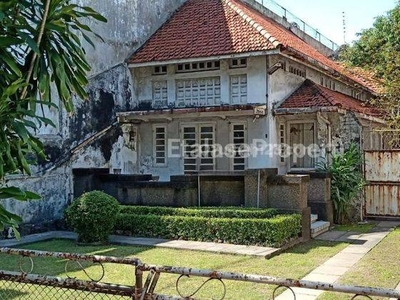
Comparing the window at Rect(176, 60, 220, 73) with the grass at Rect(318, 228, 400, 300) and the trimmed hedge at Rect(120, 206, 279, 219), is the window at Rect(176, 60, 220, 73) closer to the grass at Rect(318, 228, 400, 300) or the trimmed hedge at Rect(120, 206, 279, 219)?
the trimmed hedge at Rect(120, 206, 279, 219)

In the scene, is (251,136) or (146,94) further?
(146,94)

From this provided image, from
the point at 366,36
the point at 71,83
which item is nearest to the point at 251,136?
the point at 366,36

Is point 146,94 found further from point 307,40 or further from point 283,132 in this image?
point 307,40

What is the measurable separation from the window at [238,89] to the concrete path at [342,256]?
5252 mm

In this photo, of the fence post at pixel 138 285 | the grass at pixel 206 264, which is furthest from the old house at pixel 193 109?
the fence post at pixel 138 285

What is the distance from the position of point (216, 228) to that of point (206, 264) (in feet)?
7.28

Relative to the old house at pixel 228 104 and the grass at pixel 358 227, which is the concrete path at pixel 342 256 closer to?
the grass at pixel 358 227

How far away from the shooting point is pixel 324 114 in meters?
15.8

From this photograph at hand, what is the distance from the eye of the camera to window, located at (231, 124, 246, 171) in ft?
53.1

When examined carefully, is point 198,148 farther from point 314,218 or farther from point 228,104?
point 314,218

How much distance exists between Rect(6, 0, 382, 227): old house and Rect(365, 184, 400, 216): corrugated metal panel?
1.64m

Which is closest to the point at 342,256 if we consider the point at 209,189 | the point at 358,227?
the point at 209,189

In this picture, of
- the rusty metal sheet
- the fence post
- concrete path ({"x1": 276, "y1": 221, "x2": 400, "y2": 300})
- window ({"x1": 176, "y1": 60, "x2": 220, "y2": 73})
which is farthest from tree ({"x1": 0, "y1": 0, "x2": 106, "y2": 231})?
the rusty metal sheet

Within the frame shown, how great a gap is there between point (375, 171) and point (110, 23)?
1003 centimetres
